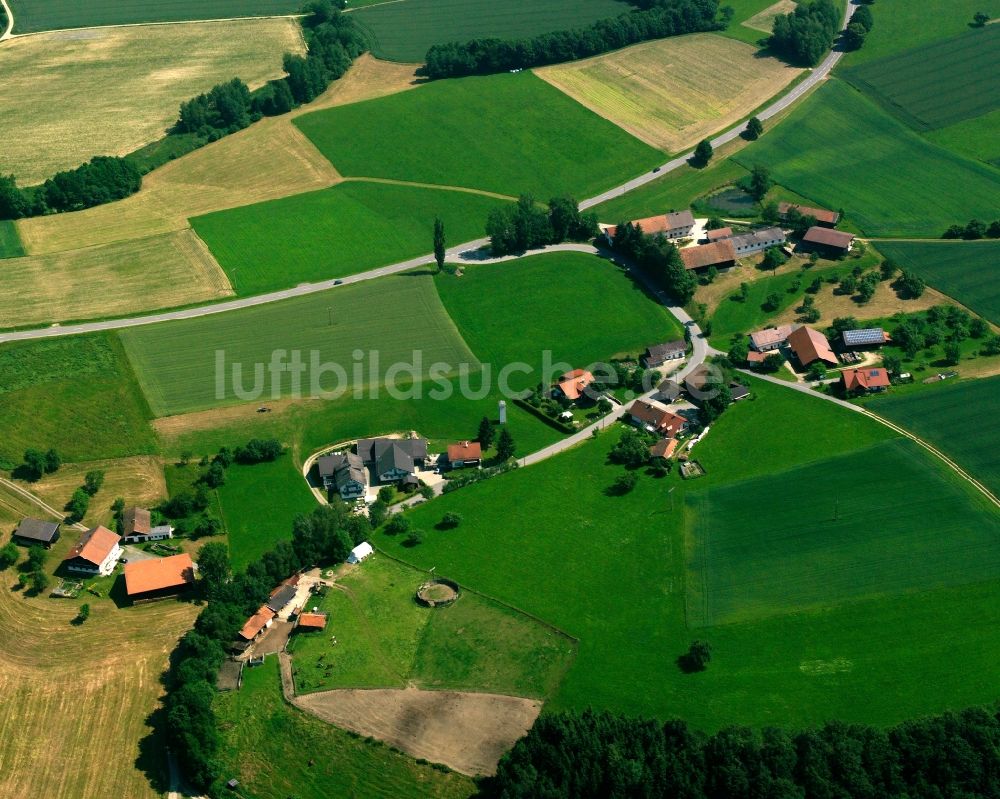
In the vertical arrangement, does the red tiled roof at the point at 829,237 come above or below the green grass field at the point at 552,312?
above

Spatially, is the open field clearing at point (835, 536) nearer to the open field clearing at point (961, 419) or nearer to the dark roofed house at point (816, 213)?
the open field clearing at point (961, 419)

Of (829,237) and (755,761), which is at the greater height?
(829,237)

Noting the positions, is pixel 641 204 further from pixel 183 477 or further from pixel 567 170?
pixel 183 477

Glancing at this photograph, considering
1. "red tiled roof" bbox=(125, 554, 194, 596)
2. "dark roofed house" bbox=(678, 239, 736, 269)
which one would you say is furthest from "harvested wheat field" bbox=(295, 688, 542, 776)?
"dark roofed house" bbox=(678, 239, 736, 269)

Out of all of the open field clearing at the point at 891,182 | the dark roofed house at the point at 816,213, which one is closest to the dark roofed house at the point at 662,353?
the dark roofed house at the point at 816,213

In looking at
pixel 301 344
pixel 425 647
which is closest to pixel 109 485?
pixel 301 344

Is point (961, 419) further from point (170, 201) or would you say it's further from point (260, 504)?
point (170, 201)

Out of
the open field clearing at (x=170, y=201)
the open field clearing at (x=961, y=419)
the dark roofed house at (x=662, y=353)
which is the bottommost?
the open field clearing at (x=961, y=419)
